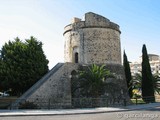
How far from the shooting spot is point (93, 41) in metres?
27.1

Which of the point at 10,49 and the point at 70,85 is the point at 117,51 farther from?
the point at 10,49

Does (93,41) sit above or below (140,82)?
above

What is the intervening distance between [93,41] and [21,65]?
8628 mm

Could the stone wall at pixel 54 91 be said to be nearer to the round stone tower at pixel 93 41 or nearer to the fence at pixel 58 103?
the fence at pixel 58 103

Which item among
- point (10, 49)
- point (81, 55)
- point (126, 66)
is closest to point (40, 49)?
point (10, 49)

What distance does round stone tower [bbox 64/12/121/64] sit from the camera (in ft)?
88.7

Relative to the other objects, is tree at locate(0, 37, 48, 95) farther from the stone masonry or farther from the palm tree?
the palm tree

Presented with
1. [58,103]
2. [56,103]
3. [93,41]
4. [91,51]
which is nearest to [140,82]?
[91,51]

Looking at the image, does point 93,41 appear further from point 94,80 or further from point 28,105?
point 28,105

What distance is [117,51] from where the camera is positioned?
28359 millimetres

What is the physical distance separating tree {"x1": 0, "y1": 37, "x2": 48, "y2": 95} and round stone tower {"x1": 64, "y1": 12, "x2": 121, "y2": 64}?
4082mm

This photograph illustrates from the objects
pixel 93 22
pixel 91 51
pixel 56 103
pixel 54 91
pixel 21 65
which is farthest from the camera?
pixel 93 22

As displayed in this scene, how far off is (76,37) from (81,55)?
7.48ft

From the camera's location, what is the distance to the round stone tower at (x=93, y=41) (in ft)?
88.7
